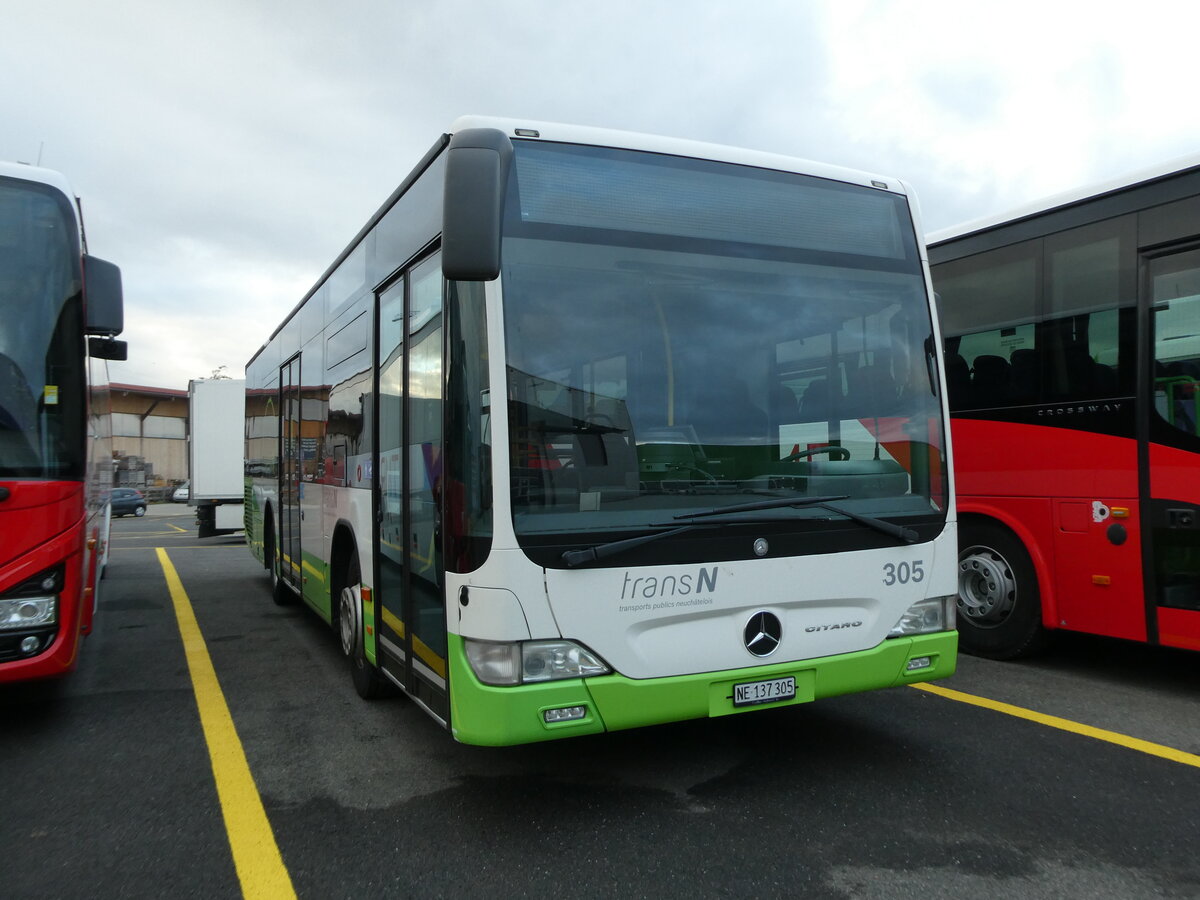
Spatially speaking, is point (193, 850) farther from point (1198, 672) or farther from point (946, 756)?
point (1198, 672)

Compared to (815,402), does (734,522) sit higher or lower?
lower

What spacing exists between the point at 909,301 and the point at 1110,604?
2706mm

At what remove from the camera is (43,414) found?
15.3ft

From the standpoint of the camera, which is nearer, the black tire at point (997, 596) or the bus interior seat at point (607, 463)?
the bus interior seat at point (607, 463)

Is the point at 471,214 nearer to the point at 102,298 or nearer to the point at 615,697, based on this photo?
the point at 615,697

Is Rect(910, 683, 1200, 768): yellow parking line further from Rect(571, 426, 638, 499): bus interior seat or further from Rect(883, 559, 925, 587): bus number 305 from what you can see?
Rect(571, 426, 638, 499): bus interior seat

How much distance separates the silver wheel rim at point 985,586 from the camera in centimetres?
640

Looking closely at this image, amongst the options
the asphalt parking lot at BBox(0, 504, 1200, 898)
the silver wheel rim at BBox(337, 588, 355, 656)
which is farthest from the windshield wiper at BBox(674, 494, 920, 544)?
the silver wheel rim at BBox(337, 588, 355, 656)

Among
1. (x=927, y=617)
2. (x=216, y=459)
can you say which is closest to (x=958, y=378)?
(x=927, y=617)

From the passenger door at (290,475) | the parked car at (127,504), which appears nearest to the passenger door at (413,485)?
the passenger door at (290,475)

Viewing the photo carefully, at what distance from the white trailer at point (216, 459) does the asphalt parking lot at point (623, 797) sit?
49.3ft

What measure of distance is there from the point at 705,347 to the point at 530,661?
1.49 m

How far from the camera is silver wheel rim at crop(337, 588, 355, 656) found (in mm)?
5707

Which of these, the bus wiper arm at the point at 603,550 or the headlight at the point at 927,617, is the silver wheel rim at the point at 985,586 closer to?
the headlight at the point at 927,617
